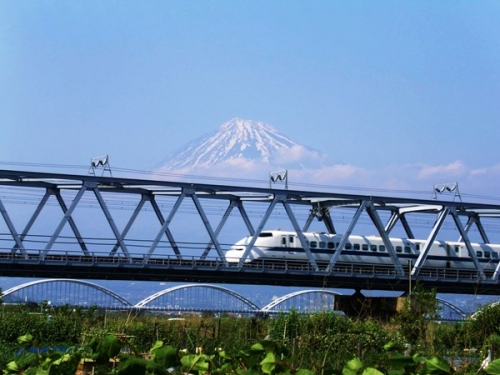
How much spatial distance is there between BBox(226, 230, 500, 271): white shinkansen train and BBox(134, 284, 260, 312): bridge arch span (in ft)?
11.8

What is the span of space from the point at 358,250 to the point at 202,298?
13.8m

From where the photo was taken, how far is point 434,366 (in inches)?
248

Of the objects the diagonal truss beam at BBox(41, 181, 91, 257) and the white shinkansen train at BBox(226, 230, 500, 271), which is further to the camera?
the white shinkansen train at BBox(226, 230, 500, 271)

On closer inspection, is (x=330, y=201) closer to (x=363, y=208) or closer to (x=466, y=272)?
(x=363, y=208)

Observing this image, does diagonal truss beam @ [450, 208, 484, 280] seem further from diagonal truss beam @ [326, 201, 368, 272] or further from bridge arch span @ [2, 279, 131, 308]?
bridge arch span @ [2, 279, 131, 308]

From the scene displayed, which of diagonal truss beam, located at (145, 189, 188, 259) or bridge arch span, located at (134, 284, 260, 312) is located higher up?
diagonal truss beam, located at (145, 189, 188, 259)

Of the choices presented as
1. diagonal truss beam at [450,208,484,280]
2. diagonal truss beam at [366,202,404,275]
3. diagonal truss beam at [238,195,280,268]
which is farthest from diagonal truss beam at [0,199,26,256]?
diagonal truss beam at [450,208,484,280]

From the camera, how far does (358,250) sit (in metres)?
64.0

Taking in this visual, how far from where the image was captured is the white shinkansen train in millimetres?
60688

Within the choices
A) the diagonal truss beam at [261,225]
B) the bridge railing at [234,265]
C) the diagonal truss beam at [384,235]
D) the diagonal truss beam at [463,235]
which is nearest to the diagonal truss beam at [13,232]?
the bridge railing at [234,265]

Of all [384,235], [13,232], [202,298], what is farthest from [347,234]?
[13,232]

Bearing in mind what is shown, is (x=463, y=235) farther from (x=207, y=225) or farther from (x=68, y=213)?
(x=68, y=213)

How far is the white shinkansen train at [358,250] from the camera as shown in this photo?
6069 centimetres

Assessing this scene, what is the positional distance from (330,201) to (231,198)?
6565mm
